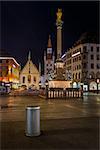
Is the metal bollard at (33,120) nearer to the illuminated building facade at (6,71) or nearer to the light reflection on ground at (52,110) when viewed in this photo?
the light reflection on ground at (52,110)

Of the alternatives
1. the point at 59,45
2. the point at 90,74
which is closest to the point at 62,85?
the point at 59,45

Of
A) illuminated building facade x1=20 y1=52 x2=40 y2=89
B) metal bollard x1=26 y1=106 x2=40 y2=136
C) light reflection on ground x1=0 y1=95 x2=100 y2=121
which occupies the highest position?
illuminated building facade x1=20 y1=52 x2=40 y2=89

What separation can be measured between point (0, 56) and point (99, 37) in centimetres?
3465

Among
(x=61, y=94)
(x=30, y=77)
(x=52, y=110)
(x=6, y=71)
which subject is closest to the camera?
(x=52, y=110)

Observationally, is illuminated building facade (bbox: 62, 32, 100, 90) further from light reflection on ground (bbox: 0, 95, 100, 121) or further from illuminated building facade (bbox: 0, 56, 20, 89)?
light reflection on ground (bbox: 0, 95, 100, 121)

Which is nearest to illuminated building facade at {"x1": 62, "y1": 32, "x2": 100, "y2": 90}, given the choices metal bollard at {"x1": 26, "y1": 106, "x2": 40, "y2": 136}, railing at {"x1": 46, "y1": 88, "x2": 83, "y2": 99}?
railing at {"x1": 46, "y1": 88, "x2": 83, "y2": 99}

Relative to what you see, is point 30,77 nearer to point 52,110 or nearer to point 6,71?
point 6,71

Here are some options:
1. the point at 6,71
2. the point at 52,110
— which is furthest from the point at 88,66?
the point at 52,110

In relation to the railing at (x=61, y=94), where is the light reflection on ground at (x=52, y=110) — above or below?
below

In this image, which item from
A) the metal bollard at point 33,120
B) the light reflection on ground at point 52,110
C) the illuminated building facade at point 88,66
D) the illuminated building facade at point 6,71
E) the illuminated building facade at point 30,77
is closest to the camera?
the metal bollard at point 33,120

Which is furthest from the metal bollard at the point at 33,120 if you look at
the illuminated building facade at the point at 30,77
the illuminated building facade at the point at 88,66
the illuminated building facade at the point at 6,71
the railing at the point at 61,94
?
the illuminated building facade at the point at 30,77

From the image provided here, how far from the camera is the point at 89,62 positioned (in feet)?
288

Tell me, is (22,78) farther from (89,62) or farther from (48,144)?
(48,144)

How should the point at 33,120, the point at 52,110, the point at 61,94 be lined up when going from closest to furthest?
the point at 33,120 → the point at 52,110 → the point at 61,94
